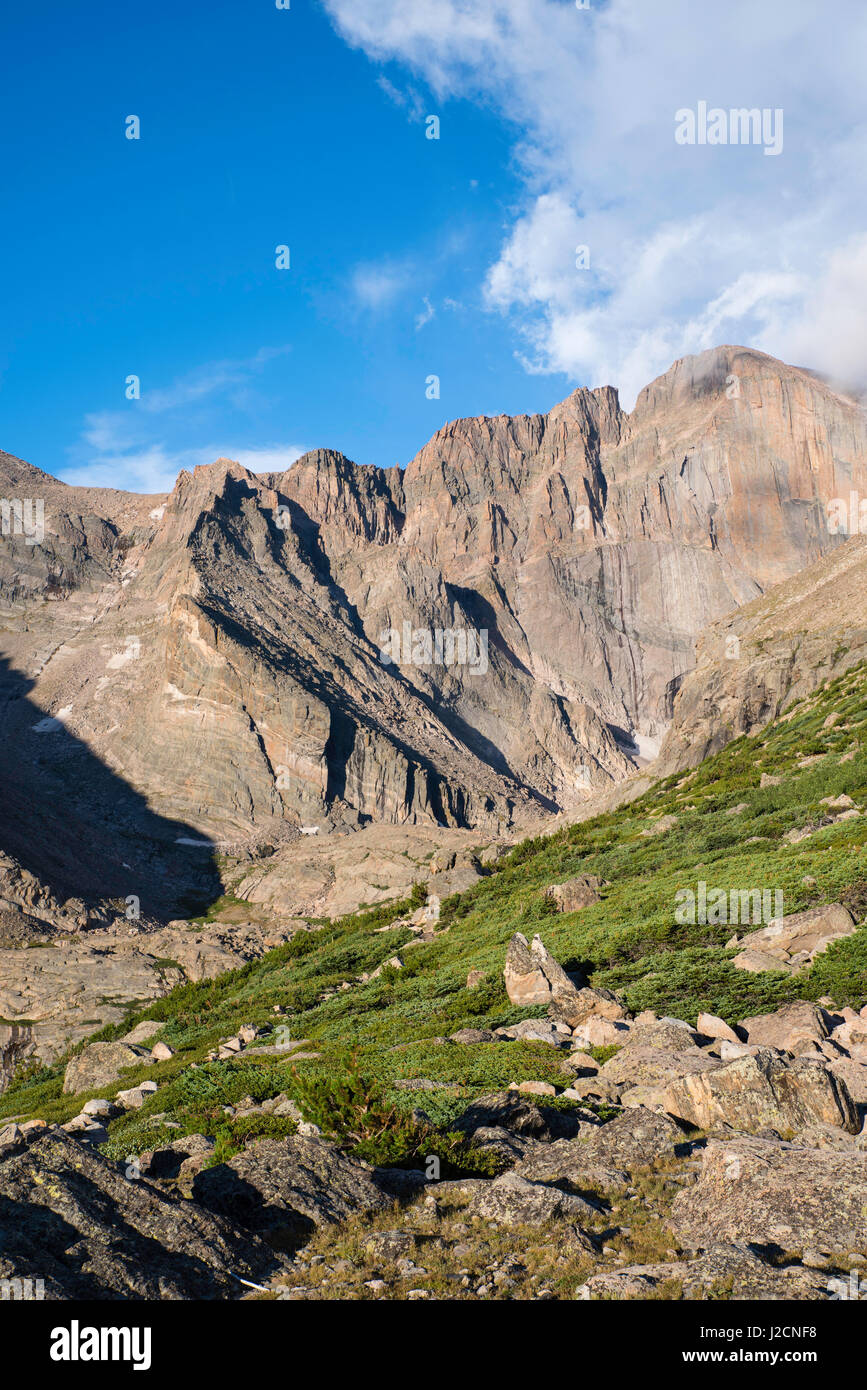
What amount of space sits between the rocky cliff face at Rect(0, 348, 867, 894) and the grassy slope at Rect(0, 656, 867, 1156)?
2188 inches

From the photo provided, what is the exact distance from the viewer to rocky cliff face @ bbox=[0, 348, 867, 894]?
114375 millimetres

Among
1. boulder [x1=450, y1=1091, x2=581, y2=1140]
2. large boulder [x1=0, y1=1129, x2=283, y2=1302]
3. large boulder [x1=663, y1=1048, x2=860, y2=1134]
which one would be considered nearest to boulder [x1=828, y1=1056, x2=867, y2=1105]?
large boulder [x1=663, y1=1048, x2=860, y2=1134]

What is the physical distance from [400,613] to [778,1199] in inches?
5974

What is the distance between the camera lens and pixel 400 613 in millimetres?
158250

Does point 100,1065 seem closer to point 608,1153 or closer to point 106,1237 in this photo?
point 608,1153

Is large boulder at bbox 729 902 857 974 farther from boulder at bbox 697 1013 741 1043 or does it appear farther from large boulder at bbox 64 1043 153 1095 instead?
large boulder at bbox 64 1043 153 1095

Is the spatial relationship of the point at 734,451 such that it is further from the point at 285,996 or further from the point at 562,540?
the point at 285,996

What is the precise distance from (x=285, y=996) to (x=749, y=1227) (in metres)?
27.0

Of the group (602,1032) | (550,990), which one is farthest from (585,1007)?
(602,1032)

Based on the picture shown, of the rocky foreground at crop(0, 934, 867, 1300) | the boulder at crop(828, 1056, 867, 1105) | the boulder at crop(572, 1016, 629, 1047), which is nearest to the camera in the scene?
the rocky foreground at crop(0, 934, 867, 1300)

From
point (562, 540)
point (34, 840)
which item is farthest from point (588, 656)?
point (34, 840)

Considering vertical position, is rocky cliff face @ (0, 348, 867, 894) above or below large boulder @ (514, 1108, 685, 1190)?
above
